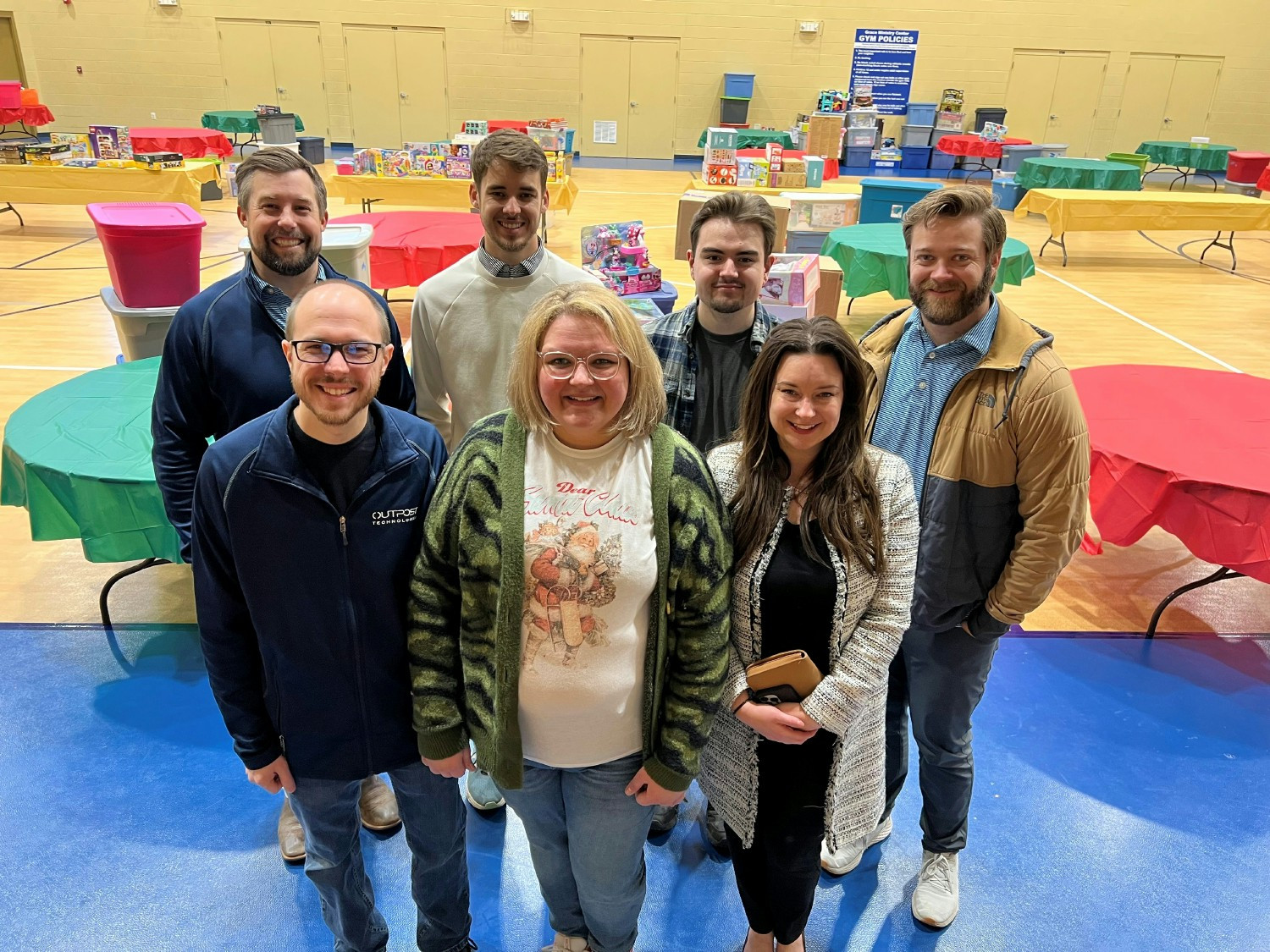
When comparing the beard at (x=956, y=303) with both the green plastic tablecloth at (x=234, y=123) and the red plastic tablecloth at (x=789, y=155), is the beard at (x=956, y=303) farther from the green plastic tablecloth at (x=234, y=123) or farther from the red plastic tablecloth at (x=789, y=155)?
the green plastic tablecloth at (x=234, y=123)

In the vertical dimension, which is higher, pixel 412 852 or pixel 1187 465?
pixel 1187 465

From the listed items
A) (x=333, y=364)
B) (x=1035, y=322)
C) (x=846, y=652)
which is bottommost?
(x=1035, y=322)

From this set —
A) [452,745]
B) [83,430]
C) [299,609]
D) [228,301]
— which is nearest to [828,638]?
[452,745]

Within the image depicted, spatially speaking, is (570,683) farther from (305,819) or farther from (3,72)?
(3,72)

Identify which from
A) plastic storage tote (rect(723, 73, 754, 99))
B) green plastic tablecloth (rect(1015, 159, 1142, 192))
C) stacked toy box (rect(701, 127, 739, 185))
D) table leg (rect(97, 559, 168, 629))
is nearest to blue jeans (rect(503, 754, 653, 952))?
table leg (rect(97, 559, 168, 629))

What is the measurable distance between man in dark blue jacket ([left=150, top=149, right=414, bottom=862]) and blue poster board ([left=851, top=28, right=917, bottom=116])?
60.1ft

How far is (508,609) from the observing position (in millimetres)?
1617

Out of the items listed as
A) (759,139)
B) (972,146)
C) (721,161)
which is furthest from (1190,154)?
(721,161)

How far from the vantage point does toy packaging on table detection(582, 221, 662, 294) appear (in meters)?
5.10

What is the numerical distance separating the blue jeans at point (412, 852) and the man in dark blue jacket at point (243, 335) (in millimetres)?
824

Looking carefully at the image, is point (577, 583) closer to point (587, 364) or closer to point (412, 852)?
point (587, 364)

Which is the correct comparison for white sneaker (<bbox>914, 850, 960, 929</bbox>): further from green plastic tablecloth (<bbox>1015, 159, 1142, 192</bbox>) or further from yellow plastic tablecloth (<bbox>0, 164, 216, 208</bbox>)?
green plastic tablecloth (<bbox>1015, 159, 1142, 192</bbox>)

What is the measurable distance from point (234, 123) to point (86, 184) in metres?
7.39

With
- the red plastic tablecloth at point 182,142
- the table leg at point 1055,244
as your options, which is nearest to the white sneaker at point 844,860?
the table leg at point 1055,244
